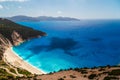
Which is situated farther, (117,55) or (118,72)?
(117,55)

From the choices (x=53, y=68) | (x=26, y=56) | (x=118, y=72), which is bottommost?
(x=118, y=72)

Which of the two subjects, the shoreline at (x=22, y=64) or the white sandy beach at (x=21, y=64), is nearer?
the shoreline at (x=22, y=64)

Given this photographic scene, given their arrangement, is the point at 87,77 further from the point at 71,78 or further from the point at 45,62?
the point at 45,62

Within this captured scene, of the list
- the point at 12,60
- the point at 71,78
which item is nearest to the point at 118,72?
the point at 71,78

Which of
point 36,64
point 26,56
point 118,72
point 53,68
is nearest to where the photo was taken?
point 118,72

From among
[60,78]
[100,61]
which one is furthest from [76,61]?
[60,78]

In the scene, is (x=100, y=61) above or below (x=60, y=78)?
above

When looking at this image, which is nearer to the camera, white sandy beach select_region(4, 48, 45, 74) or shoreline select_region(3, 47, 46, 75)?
shoreline select_region(3, 47, 46, 75)

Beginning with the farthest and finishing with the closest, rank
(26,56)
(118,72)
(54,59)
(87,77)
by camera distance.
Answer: (26,56), (54,59), (87,77), (118,72)

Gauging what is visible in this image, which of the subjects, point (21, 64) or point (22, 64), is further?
point (22, 64)
